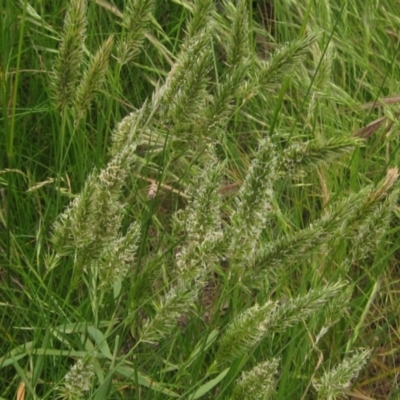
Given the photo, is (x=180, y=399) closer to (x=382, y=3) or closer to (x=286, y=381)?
(x=286, y=381)

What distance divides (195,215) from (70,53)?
26 centimetres

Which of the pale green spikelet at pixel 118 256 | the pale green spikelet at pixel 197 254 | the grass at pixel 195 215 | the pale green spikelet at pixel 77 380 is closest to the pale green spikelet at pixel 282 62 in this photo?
the grass at pixel 195 215

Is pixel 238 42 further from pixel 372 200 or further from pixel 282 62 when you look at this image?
pixel 372 200

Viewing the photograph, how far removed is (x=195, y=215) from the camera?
1.17m

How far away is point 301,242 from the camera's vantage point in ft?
3.86

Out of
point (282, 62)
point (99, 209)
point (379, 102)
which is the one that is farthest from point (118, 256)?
point (379, 102)

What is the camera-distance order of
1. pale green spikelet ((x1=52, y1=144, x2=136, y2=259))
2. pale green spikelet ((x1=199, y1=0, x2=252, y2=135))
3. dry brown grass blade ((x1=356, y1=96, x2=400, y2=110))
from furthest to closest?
dry brown grass blade ((x1=356, y1=96, x2=400, y2=110)) → pale green spikelet ((x1=199, y1=0, x2=252, y2=135)) → pale green spikelet ((x1=52, y1=144, x2=136, y2=259))

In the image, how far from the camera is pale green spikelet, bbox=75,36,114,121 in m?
1.23

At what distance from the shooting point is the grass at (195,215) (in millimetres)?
1171

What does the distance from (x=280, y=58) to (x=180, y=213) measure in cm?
27

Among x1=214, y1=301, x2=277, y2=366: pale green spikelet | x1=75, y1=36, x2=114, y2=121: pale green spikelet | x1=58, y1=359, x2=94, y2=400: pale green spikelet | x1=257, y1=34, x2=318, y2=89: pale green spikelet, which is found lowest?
x1=58, y1=359, x2=94, y2=400: pale green spikelet

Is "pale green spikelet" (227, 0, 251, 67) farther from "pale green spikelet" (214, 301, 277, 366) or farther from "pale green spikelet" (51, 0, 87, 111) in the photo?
"pale green spikelet" (214, 301, 277, 366)

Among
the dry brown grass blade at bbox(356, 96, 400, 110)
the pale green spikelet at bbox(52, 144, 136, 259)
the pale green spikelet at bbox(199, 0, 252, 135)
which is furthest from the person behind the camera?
the dry brown grass blade at bbox(356, 96, 400, 110)

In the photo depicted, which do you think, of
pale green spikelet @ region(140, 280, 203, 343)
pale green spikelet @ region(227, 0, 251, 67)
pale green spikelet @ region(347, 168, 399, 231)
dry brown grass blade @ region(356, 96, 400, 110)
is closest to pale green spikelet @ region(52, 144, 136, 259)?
pale green spikelet @ region(140, 280, 203, 343)
